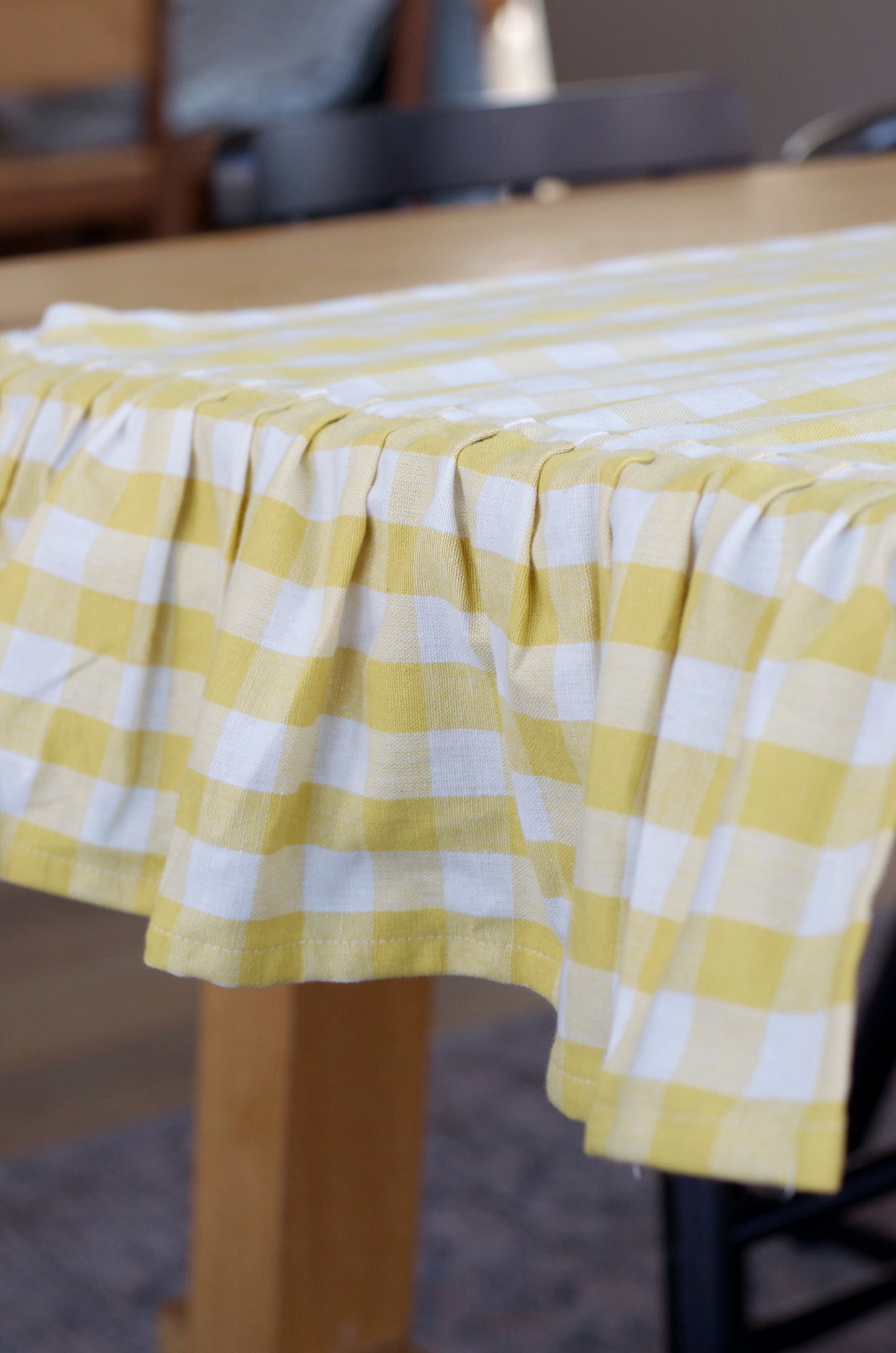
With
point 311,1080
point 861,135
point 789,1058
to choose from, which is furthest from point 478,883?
point 861,135

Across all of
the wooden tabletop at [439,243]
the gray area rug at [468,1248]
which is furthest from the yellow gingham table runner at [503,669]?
the gray area rug at [468,1248]

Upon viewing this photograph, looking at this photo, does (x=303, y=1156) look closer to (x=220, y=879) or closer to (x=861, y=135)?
(x=220, y=879)

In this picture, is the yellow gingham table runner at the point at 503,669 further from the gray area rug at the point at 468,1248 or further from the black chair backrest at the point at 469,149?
the gray area rug at the point at 468,1248

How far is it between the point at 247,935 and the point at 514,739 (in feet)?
0.32

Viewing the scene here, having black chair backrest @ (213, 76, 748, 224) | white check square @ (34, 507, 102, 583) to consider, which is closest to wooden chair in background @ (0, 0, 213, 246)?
black chair backrest @ (213, 76, 748, 224)

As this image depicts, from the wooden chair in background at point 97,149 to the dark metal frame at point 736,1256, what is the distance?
3.60ft

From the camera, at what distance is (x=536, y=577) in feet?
1.34

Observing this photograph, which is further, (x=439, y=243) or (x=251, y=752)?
(x=439, y=243)

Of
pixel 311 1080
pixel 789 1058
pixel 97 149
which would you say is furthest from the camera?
pixel 97 149

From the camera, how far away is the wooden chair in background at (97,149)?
1391 mm

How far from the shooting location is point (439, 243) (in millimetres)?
952

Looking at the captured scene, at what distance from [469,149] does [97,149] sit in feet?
2.14

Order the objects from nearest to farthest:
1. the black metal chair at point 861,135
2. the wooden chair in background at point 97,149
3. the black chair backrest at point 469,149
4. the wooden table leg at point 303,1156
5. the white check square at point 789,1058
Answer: the white check square at point 789,1058, the wooden table leg at point 303,1156, the black chair backrest at point 469,149, the wooden chair in background at point 97,149, the black metal chair at point 861,135

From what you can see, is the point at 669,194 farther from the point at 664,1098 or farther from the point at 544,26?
the point at 544,26
